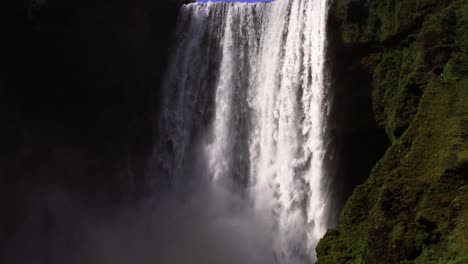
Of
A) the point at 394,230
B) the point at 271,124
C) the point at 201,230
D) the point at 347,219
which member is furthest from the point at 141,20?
the point at 394,230

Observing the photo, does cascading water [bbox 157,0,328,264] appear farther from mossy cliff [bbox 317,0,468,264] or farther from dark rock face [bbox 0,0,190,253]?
mossy cliff [bbox 317,0,468,264]

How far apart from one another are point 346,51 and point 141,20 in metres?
13.0

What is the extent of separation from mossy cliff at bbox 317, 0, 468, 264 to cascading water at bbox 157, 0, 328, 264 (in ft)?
12.6

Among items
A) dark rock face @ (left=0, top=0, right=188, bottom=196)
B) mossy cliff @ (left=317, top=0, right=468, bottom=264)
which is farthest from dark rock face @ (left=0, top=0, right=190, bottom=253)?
mossy cliff @ (left=317, top=0, right=468, bottom=264)

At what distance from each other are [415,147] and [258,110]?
45.4ft

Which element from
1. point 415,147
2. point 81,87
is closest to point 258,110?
point 81,87


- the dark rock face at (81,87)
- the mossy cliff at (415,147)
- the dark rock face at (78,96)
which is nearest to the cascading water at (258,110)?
the dark rock face at (81,87)

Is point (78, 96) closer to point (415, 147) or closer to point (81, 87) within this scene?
point (81, 87)

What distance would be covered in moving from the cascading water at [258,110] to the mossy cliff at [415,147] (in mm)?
3847

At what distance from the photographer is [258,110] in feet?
103

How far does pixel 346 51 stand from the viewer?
26719 mm

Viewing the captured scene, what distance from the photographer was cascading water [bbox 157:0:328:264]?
27.2 meters

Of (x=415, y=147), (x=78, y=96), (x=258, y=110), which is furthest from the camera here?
(x=78, y=96)

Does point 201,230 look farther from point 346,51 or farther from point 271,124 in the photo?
point 346,51
